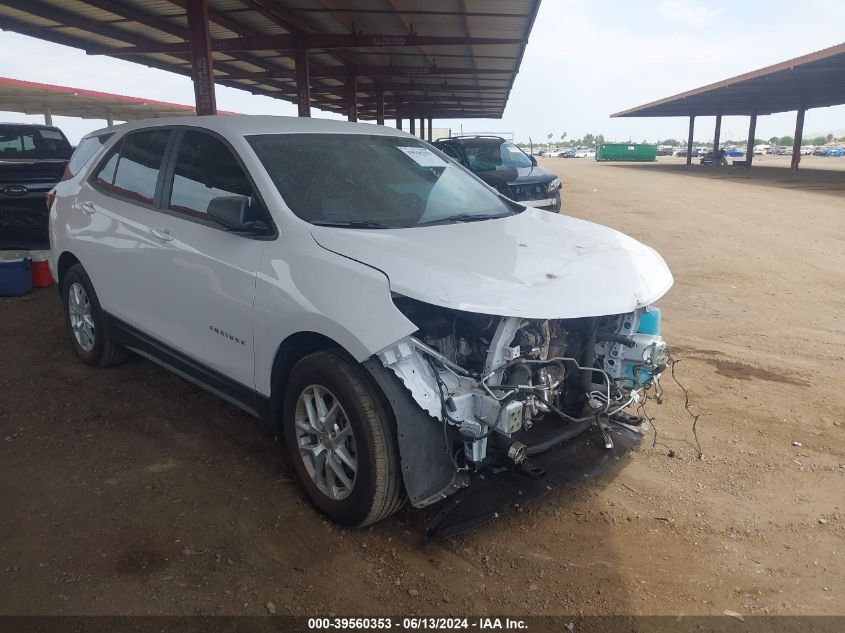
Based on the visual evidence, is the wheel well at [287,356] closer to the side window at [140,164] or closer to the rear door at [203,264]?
the rear door at [203,264]

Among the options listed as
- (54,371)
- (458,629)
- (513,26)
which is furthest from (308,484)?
(513,26)

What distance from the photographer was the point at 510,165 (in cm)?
1221

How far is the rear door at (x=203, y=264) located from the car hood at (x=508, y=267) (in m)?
0.55

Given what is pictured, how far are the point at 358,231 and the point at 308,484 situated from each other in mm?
1260

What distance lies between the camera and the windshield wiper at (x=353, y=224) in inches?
121

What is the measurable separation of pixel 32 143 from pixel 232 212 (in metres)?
8.54

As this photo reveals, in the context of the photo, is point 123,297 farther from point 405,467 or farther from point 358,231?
point 405,467

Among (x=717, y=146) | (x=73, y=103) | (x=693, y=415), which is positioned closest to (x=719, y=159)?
(x=717, y=146)

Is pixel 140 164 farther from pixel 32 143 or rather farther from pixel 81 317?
pixel 32 143

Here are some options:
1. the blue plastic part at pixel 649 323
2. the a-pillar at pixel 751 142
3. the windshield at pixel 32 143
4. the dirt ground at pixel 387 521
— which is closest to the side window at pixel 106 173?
the dirt ground at pixel 387 521

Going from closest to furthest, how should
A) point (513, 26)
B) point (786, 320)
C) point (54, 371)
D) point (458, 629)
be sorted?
point (458, 629), point (54, 371), point (786, 320), point (513, 26)

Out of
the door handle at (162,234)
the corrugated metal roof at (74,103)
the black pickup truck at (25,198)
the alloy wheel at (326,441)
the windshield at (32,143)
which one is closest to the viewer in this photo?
the alloy wheel at (326,441)

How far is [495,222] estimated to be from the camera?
3652mm

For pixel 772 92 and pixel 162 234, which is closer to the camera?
pixel 162 234
